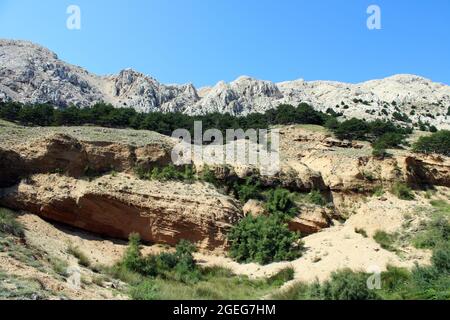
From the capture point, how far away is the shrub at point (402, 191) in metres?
28.5

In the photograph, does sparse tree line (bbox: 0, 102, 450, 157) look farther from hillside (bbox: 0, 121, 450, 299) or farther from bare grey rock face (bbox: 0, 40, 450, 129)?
bare grey rock face (bbox: 0, 40, 450, 129)

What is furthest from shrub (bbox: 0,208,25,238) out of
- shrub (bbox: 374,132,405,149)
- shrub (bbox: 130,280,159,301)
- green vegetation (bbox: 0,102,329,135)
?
shrub (bbox: 374,132,405,149)

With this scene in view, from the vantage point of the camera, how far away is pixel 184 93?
93.6 metres

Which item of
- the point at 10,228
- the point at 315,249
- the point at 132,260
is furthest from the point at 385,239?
the point at 10,228

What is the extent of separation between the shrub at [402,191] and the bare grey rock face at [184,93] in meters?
40.5

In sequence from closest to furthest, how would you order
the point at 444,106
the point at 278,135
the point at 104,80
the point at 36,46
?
1. the point at 278,135
2. the point at 444,106
3. the point at 36,46
4. the point at 104,80

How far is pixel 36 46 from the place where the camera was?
93.2m

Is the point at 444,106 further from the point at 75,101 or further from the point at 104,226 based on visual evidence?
the point at 104,226

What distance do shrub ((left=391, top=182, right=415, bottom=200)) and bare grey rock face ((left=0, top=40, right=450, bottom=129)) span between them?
40493 millimetres

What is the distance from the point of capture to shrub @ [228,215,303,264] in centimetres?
2219

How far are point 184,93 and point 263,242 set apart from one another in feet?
244

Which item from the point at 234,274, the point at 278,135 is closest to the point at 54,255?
the point at 234,274

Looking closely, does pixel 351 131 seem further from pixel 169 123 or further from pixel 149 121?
pixel 149 121

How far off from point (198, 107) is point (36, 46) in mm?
40699
